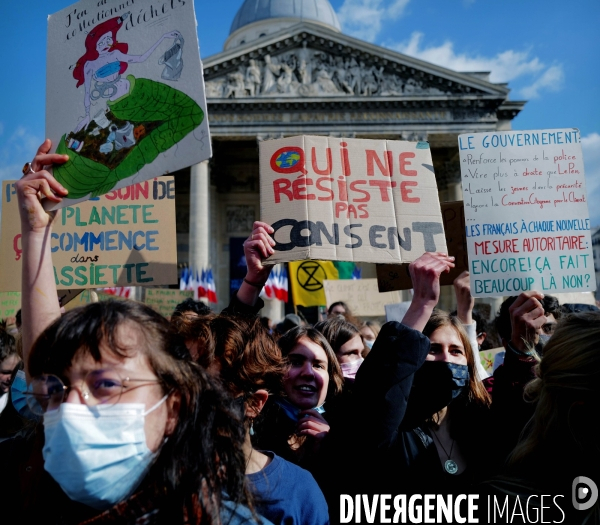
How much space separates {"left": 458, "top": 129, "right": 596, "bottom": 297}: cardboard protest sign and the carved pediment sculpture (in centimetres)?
2379

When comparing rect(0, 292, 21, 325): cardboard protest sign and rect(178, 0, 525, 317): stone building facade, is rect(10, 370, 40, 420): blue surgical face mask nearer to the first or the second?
rect(0, 292, 21, 325): cardboard protest sign

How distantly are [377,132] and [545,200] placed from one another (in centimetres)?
2356

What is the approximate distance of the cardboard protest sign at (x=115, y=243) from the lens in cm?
428

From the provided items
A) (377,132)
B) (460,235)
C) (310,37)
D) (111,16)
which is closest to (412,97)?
(377,132)

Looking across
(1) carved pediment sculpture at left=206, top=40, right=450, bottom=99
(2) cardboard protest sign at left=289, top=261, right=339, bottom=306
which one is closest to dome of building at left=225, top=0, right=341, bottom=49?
(1) carved pediment sculpture at left=206, top=40, right=450, bottom=99

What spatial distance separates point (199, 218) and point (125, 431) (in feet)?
83.0

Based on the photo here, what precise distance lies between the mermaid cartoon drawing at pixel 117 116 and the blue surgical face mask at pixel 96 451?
1.39 m

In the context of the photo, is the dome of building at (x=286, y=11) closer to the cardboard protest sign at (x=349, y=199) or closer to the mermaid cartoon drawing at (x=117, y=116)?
the cardboard protest sign at (x=349, y=199)

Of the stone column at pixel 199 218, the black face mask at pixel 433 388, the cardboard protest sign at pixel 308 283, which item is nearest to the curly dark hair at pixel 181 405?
the black face mask at pixel 433 388

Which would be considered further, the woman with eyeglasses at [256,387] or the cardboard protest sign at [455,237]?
the cardboard protest sign at [455,237]

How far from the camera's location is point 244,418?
1989 millimetres

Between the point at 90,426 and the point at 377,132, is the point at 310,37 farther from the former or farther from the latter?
the point at 90,426

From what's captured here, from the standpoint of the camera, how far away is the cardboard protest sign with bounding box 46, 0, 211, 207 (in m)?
2.57

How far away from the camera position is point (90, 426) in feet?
4.60
